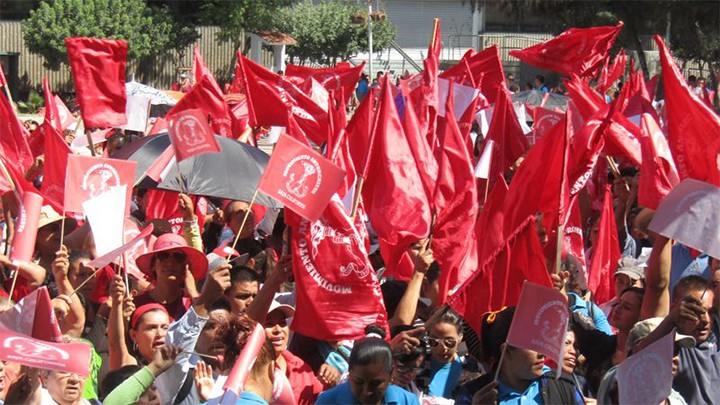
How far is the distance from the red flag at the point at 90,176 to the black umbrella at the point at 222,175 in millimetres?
1191

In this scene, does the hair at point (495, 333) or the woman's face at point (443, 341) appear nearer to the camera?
the hair at point (495, 333)

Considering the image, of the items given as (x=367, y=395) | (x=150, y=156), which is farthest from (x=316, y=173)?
(x=150, y=156)

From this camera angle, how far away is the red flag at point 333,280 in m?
6.00

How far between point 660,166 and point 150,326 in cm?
319

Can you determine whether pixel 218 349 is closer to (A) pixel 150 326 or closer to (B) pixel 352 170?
(A) pixel 150 326

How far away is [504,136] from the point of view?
31.1 ft

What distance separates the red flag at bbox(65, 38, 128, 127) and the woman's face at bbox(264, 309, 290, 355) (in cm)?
432

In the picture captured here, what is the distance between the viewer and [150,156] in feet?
29.5

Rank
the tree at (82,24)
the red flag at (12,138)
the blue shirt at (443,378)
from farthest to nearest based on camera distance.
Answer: the tree at (82,24) → the red flag at (12,138) → the blue shirt at (443,378)

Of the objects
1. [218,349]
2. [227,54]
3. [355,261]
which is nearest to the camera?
[218,349]

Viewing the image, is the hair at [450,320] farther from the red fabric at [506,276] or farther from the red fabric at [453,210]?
the red fabric at [453,210]

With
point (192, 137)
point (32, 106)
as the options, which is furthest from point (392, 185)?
point (32, 106)

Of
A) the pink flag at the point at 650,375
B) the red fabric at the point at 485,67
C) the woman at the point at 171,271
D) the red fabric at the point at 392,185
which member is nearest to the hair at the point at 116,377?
the woman at the point at 171,271

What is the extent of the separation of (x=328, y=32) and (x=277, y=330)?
37.3 meters
